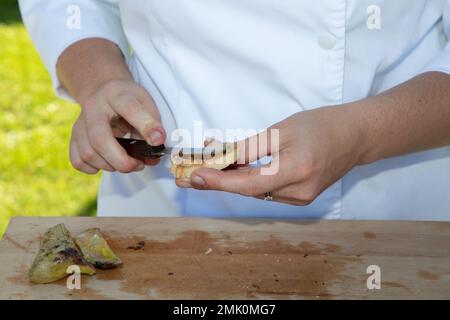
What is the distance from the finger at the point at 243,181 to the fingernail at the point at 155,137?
0.15m

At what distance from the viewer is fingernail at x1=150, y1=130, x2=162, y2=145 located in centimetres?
179

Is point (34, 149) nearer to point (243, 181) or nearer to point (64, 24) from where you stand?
point (64, 24)

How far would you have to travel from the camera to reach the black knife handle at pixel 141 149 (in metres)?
1.87

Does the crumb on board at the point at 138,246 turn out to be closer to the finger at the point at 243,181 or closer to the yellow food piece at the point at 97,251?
the yellow food piece at the point at 97,251

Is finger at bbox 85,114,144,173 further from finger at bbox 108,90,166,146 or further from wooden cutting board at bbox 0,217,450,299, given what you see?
wooden cutting board at bbox 0,217,450,299

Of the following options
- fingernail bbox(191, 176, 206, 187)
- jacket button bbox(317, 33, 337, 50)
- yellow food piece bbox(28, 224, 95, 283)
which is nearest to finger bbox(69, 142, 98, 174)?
yellow food piece bbox(28, 224, 95, 283)

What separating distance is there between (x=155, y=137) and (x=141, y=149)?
103 millimetres

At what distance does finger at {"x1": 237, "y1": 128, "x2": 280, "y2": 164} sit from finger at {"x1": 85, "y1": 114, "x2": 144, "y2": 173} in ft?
0.96

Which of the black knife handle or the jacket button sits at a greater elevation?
the jacket button

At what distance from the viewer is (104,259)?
172 cm

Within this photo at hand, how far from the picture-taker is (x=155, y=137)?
1.79 meters

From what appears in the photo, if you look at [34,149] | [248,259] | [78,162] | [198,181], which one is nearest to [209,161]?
[198,181]

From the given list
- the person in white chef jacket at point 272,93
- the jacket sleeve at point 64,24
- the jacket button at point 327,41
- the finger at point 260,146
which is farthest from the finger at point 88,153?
the jacket button at point 327,41

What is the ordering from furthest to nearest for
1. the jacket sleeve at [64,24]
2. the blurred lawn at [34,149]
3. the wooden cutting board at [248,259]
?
the blurred lawn at [34,149]
the jacket sleeve at [64,24]
the wooden cutting board at [248,259]
